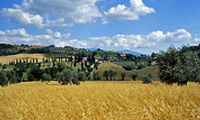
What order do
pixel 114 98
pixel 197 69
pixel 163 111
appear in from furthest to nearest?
pixel 197 69 < pixel 114 98 < pixel 163 111

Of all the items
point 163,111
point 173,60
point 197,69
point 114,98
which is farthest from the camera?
point 173,60

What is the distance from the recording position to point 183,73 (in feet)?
95.6

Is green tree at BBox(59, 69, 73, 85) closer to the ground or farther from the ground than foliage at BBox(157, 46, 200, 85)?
closer to the ground

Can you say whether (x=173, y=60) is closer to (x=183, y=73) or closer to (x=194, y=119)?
(x=183, y=73)

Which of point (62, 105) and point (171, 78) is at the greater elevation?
point (62, 105)

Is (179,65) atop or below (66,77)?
atop

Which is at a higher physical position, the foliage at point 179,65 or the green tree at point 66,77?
the foliage at point 179,65

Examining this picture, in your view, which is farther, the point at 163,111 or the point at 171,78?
the point at 171,78

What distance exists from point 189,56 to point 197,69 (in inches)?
108

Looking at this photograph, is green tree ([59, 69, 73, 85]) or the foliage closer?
the foliage

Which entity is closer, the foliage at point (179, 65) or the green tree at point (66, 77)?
the foliage at point (179, 65)

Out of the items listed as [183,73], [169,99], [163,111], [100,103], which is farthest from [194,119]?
[183,73]

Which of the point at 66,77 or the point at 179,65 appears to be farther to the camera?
the point at 66,77

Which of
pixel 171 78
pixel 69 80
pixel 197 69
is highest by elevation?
pixel 197 69
